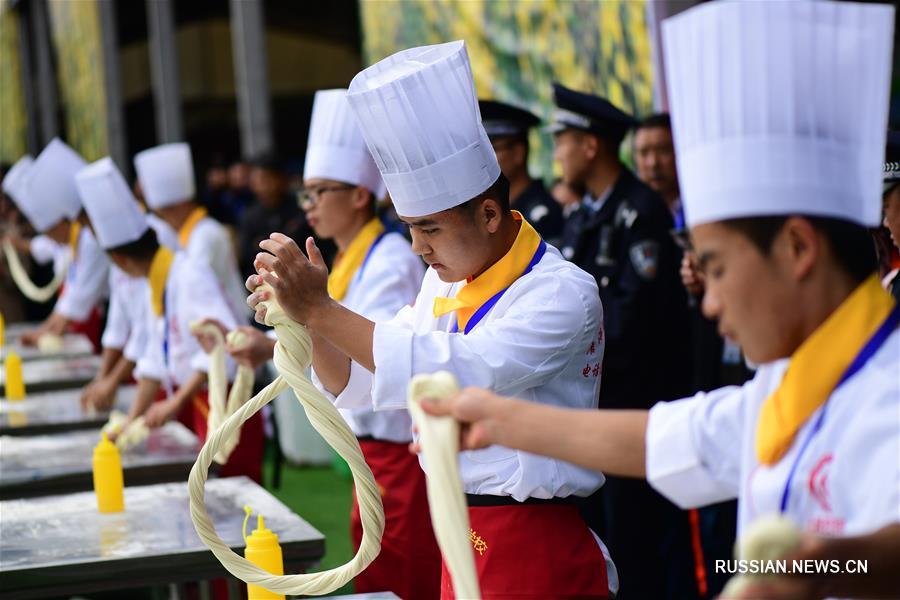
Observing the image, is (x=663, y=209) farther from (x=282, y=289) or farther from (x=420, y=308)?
(x=282, y=289)

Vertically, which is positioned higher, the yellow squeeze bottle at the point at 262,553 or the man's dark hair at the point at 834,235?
the man's dark hair at the point at 834,235

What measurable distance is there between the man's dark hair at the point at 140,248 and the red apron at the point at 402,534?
138 centimetres

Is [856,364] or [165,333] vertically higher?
[856,364]

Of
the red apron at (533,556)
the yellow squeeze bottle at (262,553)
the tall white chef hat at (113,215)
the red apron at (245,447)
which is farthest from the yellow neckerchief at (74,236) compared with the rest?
the red apron at (533,556)

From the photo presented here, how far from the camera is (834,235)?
125 cm

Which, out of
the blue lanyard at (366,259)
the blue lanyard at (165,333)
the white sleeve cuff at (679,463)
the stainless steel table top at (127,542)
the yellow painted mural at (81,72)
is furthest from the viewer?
the yellow painted mural at (81,72)

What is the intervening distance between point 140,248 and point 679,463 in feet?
10.2

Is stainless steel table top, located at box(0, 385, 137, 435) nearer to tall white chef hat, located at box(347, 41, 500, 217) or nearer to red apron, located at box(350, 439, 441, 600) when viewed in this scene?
red apron, located at box(350, 439, 441, 600)

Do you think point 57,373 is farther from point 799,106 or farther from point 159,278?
point 799,106

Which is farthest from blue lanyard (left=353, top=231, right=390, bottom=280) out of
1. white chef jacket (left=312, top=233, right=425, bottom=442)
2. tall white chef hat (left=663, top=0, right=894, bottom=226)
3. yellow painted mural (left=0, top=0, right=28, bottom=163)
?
yellow painted mural (left=0, top=0, right=28, bottom=163)

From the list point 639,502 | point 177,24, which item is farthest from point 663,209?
point 177,24

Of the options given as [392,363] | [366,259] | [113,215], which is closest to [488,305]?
[392,363]

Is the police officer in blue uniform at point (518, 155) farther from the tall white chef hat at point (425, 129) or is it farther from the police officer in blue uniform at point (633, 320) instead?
the tall white chef hat at point (425, 129)

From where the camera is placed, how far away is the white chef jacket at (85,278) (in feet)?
21.4
